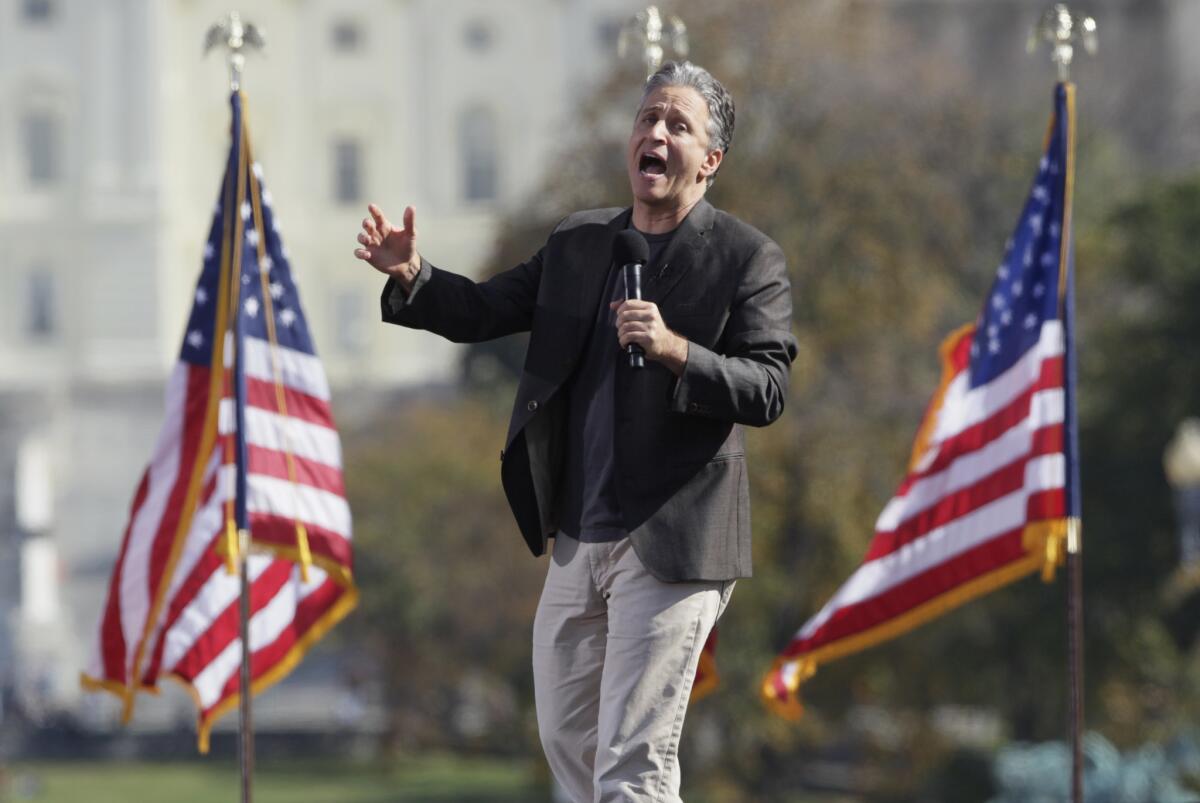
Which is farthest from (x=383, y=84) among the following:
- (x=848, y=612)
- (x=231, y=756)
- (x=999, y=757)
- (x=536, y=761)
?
(x=848, y=612)

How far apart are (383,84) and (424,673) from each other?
4326 centimetres

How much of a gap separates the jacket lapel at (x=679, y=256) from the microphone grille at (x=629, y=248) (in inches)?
5.9

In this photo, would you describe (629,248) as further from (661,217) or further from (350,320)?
(350,320)

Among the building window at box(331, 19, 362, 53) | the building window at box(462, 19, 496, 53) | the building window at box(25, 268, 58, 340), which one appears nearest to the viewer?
the building window at box(25, 268, 58, 340)

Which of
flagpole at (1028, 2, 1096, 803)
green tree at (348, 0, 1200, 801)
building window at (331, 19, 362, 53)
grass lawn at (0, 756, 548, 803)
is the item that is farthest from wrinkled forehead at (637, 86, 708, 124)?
building window at (331, 19, 362, 53)

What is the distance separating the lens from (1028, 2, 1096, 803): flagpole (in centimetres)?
859

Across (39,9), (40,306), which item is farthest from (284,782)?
(39,9)

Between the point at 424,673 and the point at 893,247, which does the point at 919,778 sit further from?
the point at 424,673

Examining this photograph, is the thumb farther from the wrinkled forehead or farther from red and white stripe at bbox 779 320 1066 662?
red and white stripe at bbox 779 320 1066 662

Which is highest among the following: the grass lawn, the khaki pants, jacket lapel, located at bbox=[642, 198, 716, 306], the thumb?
the thumb

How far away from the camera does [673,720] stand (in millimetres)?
6152

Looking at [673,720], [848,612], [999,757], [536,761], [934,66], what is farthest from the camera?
[934,66]

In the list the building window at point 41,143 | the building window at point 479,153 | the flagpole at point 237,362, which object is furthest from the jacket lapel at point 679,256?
the building window at point 479,153

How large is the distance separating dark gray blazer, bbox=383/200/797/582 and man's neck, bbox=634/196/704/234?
0.02 m
